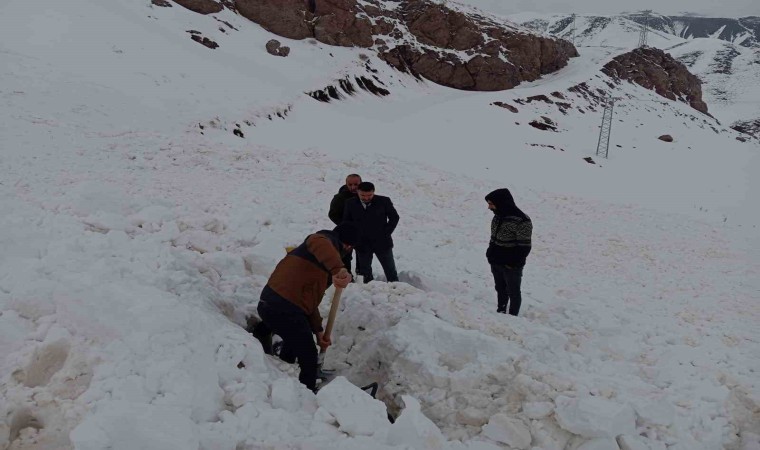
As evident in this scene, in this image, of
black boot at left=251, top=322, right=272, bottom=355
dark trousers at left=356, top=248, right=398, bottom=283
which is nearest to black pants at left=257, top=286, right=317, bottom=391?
black boot at left=251, top=322, right=272, bottom=355

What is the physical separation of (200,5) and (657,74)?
2257 inches

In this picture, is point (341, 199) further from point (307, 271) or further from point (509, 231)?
point (307, 271)

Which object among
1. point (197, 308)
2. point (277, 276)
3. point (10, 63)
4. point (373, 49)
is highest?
point (373, 49)

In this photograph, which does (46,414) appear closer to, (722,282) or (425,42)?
(722,282)

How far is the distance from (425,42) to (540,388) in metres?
45.0

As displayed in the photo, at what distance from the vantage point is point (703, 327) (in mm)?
6918

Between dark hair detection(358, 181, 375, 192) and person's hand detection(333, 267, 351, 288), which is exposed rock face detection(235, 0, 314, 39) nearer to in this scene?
dark hair detection(358, 181, 375, 192)

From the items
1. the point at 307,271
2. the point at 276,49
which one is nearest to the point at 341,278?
the point at 307,271

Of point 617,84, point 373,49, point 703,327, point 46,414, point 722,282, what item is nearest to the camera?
point 46,414

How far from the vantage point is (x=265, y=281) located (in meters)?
5.75

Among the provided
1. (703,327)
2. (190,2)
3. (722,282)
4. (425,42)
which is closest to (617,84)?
(425,42)

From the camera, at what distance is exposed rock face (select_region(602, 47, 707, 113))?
59.5 meters

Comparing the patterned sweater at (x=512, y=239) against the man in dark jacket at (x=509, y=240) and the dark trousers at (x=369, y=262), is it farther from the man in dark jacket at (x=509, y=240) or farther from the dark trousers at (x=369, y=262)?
the dark trousers at (x=369, y=262)

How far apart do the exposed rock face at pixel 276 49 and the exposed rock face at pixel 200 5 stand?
156 inches
